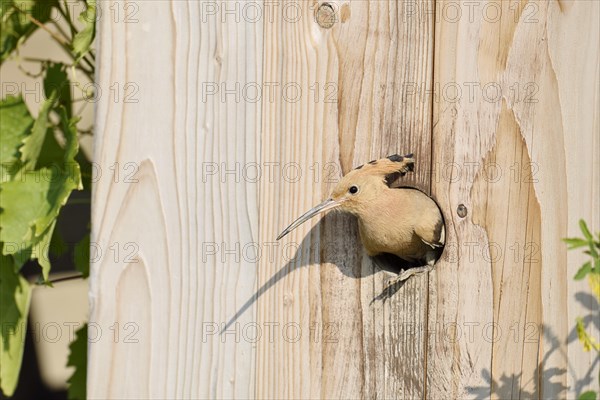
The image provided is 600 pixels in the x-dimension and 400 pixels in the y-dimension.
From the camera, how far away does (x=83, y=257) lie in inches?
103

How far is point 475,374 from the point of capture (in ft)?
6.98

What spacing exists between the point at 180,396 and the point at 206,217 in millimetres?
483

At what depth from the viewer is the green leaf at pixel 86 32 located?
2.16m

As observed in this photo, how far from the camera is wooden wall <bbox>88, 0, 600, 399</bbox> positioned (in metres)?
2.07

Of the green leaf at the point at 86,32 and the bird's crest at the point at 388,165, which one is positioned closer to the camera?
the bird's crest at the point at 388,165

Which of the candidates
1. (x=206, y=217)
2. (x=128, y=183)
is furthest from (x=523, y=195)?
(x=128, y=183)

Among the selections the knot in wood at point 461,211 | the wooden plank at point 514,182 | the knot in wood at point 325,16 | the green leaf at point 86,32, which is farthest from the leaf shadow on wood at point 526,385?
the green leaf at point 86,32

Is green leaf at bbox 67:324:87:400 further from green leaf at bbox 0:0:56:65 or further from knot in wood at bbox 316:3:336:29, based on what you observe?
knot in wood at bbox 316:3:336:29

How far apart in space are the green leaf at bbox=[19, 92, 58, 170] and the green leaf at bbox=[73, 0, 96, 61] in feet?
0.62

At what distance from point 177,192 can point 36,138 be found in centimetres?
49

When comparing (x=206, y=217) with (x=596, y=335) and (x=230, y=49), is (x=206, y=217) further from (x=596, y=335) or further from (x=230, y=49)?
(x=596, y=335)

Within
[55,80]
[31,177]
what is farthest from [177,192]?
[55,80]

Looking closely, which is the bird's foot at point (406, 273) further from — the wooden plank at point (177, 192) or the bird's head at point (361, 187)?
the wooden plank at point (177, 192)

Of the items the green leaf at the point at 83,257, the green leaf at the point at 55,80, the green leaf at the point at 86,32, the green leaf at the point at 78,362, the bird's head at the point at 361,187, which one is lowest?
the green leaf at the point at 78,362
